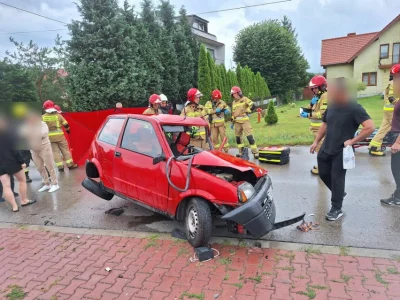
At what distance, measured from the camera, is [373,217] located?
14.4 ft

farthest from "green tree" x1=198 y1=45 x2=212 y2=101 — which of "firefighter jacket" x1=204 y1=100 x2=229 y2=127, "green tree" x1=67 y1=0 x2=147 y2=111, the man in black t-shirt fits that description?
the man in black t-shirt

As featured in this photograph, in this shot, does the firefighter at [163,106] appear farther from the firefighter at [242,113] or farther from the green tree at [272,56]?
the green tree at [272,56]

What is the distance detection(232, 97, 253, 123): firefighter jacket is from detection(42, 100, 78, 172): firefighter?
4.41 metres

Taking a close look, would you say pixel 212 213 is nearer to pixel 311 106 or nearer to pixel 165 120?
pixel 165 120

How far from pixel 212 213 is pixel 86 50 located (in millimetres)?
12136

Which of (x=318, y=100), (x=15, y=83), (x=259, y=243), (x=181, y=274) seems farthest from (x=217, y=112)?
(x=15, y=83)

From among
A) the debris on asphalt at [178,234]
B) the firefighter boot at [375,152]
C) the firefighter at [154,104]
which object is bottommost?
the debris on asphalt at [178,234]

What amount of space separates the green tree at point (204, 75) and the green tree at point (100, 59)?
6618mm

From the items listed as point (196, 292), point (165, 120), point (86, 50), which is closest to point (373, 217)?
point (196, 292)

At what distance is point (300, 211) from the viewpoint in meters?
4.76

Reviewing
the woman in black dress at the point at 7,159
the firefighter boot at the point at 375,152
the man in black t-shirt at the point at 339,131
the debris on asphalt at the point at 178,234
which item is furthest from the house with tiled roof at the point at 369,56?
the woman in black dress at the point at 7,159

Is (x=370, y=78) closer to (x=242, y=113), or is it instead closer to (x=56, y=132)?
(x=242, y=113)

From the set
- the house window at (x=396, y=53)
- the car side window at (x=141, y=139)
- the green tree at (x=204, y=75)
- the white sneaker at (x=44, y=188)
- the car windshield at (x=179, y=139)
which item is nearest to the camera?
the car side window at (x=141, y=139)

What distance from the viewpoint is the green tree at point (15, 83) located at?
19250 millimetres
